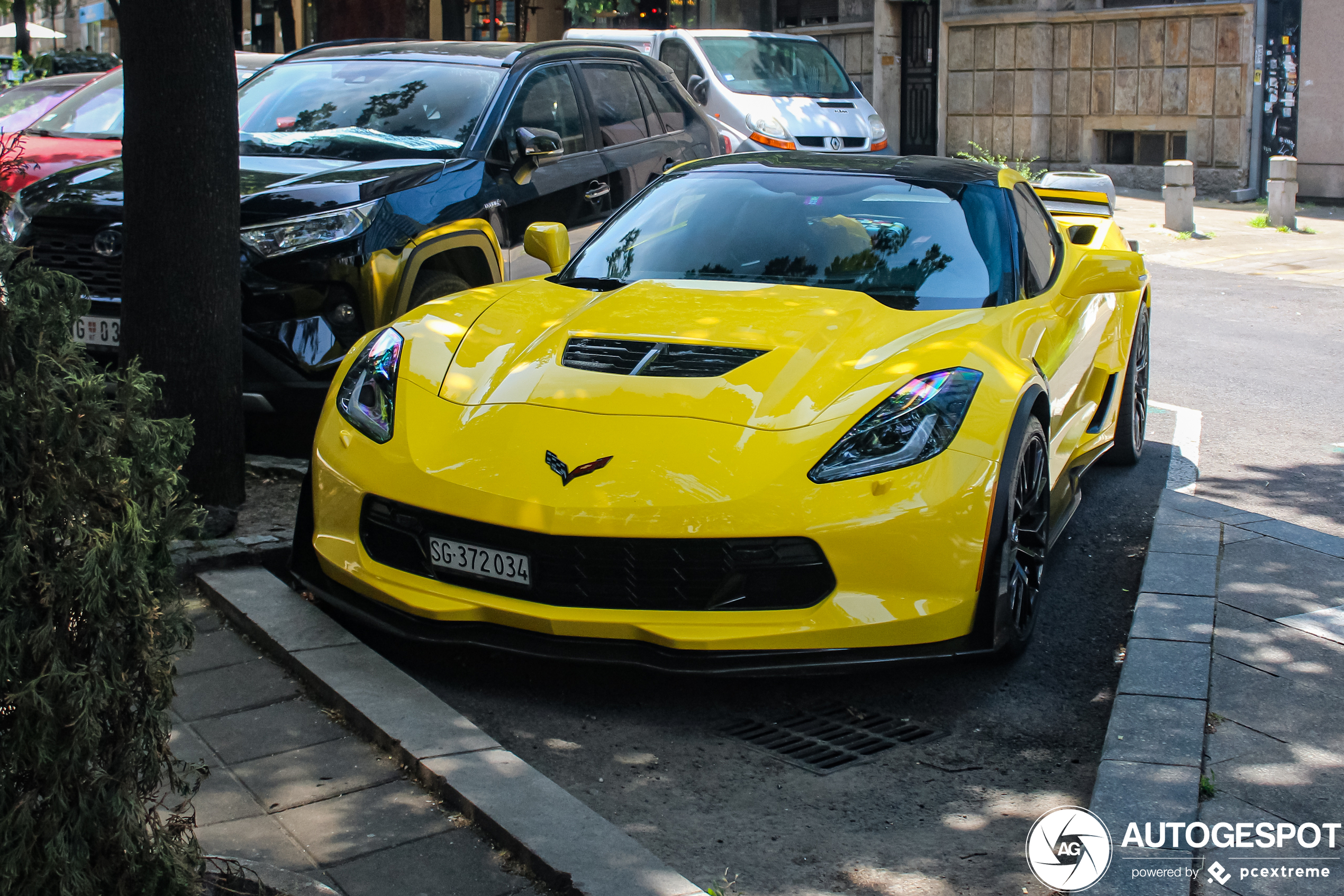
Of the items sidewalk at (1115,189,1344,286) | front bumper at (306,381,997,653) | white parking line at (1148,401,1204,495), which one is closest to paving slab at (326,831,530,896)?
front bumper at (306,381,997,653)

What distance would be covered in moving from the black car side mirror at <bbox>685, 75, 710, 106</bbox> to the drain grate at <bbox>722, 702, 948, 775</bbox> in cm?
1321

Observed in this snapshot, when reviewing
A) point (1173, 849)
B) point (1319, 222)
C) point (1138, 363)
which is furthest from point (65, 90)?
point (1319, 222)

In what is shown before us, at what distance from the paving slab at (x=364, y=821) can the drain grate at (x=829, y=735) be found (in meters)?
0.95

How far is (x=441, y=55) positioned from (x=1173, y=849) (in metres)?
6.24

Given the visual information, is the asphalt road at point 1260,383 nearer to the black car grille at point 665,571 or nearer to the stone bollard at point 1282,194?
the black car grille at point 665,571

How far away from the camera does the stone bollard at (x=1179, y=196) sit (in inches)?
655

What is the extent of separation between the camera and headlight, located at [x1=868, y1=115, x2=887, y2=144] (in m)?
17.2

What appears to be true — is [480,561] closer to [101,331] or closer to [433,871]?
[433,871]

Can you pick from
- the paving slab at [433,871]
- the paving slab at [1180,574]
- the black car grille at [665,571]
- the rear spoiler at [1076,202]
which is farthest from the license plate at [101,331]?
the rear spoiler at [1076,202]

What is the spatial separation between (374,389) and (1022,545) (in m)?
2.10

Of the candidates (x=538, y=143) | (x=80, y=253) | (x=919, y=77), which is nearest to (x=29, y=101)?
(x=80, y=253)

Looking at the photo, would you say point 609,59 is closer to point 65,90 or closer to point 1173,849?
point 65,90

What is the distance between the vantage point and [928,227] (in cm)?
510

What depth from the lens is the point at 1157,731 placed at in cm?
357
